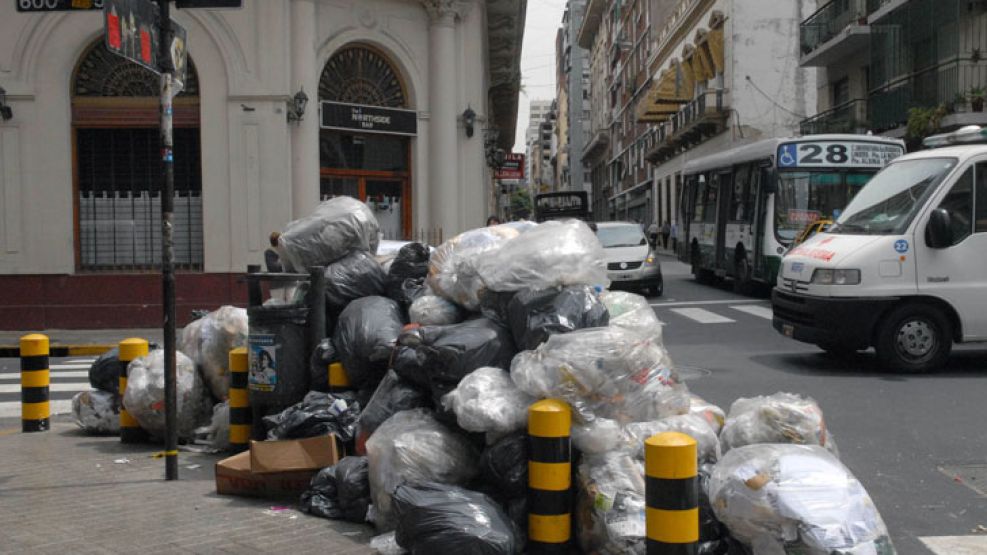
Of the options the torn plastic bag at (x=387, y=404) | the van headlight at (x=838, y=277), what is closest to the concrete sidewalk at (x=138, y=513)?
the torn plastic bag at (x=387, y=404)

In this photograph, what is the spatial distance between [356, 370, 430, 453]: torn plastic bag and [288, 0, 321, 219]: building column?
10.6 metres

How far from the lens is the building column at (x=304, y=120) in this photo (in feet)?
52.0

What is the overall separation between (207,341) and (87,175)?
9.43 meters

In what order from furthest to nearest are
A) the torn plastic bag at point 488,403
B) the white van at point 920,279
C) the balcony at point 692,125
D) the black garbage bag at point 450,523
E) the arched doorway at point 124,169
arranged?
the balcony at point 692,125 → the arched doorway at point 124,169 → the white van at point 920,279 → the torn plastic bag at point 488,403 → the black garbage bag at point 450,523

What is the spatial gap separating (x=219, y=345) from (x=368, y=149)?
34.6 feet

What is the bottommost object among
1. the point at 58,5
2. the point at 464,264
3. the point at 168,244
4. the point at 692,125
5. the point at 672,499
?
the point at 672,499

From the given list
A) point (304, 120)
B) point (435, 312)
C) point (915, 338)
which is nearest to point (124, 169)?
point (304, 120)

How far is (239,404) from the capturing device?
21.7 feet

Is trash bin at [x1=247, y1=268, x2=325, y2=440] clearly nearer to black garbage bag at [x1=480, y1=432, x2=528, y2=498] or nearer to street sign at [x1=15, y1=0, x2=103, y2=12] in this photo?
black garbage bag at [x1=480, y1=432, x2=528, y2=498]

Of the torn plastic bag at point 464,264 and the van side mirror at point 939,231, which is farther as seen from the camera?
the van side mirror at point 939,231

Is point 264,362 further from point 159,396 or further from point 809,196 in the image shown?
point 809,196

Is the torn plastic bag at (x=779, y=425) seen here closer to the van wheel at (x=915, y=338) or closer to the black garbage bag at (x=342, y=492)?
the black garbage bag at (x=342, y=492)

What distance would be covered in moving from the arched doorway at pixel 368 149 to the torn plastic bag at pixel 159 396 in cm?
985

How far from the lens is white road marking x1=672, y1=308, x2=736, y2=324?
1536 centimetres
